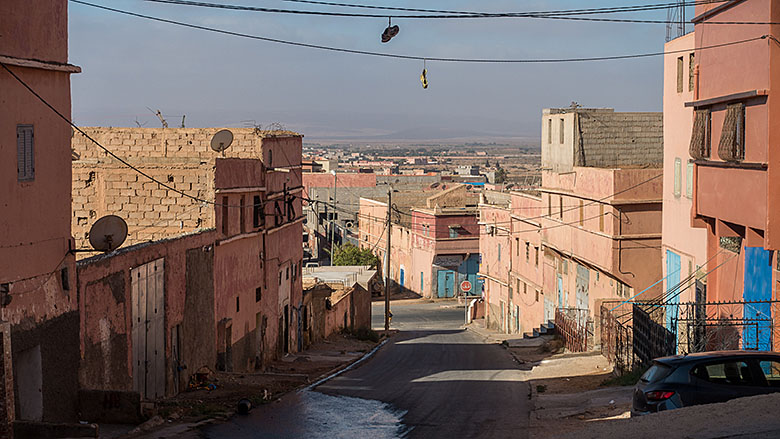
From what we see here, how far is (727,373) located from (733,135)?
7.46 m

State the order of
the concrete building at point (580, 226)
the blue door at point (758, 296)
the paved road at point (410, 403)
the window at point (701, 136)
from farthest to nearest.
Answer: the concrete building at point (580, 226) < the window at point (701, 136) < the blue door at point (758, 296) < the paved road at point (410, 403)

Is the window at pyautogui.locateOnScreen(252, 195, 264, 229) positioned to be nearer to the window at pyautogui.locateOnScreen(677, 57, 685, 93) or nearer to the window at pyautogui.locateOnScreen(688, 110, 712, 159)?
the window at pyautogui.locateOnScreen(677, 57, 685, 93)

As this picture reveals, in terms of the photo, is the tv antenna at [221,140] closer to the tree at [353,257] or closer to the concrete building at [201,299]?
the concrete building at [201,299]

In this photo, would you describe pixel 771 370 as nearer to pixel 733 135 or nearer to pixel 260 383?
pixel 733 135

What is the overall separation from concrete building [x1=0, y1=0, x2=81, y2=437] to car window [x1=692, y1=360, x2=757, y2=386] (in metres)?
10.7

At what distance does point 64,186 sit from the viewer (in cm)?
1680

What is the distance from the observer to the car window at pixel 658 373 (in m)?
15.0

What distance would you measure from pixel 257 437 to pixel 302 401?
5902 millimetres

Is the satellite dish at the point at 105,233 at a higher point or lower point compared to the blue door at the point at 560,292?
higher

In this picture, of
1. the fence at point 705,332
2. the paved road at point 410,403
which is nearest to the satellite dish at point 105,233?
the paved road at point 410,403

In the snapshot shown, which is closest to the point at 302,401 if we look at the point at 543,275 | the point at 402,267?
the point at 543,275

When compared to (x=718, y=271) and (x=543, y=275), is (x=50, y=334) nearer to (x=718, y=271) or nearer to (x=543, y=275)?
(x=718, y=271)

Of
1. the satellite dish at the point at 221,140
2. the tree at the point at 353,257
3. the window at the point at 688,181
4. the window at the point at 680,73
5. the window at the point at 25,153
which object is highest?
the window at the point at 680,73

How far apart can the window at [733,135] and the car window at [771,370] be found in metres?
6.61
